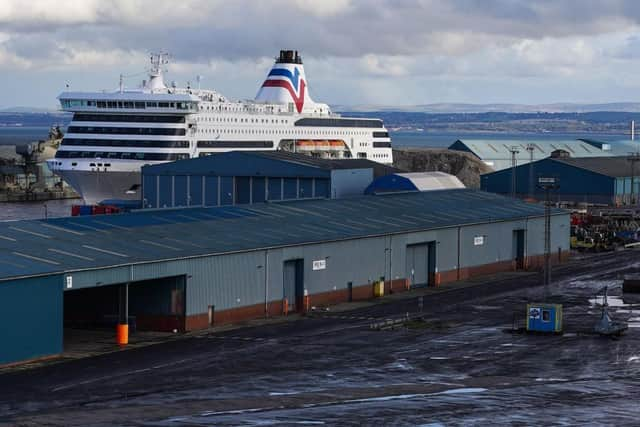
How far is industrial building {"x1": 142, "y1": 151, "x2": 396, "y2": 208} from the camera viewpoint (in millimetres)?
73875

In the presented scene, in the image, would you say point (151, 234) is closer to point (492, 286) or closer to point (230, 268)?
point (230, 268)

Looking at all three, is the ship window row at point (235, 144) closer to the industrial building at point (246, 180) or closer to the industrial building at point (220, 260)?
the industrial building at point (246, 180)

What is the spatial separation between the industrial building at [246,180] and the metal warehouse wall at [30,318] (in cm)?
3781

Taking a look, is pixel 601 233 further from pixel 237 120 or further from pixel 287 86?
pixel 287 86

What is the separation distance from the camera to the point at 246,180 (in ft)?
247

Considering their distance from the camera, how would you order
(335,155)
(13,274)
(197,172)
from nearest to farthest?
(13,274), (197,172), (335,155)

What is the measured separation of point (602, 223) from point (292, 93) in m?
49.5

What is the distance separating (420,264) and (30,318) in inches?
983

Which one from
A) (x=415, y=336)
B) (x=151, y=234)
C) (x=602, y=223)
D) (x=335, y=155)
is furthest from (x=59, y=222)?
(x=335, y=155)

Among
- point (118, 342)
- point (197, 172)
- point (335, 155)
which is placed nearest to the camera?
point (118, 342)

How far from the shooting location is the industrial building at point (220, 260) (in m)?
36.4

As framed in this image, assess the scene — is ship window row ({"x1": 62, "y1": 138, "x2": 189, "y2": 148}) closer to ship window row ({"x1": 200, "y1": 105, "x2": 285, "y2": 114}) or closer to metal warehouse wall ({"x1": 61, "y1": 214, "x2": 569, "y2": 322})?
ship window row ({"x1": 200, "y1": 105, "x2": 285, "y2": 114})

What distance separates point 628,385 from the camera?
33.0 meters

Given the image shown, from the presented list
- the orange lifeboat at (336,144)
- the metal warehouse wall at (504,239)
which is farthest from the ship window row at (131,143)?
the metal warehouse wall at (504,239)
